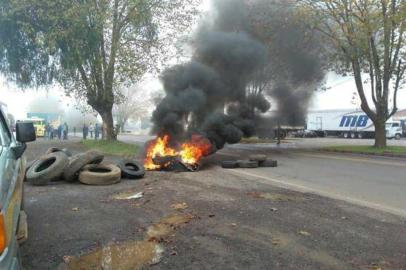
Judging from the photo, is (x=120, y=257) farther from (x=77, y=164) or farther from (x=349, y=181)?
(x=349, y=181)

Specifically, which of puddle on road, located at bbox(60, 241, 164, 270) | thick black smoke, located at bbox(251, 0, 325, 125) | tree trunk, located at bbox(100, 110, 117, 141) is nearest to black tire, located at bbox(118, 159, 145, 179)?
puddle on road, located at bbox(60, 241, 164, 270)

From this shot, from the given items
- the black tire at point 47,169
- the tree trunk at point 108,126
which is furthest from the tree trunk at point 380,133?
the black tire at point 47,169

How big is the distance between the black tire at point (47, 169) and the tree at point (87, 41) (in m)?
11.1

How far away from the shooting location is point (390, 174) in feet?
41.4

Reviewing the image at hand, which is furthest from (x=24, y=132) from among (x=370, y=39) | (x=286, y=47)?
(x=370, y=39)

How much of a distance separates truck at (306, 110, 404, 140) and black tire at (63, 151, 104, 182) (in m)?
42.7

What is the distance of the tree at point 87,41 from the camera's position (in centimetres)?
2052

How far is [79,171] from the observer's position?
995 cm

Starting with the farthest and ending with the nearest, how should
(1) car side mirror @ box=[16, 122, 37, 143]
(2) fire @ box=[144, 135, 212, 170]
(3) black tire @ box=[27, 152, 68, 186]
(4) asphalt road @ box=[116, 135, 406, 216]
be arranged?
(2) fire @ box=[144, 135, 212, 170]
(3) black tire @ box=[27, 152, 68, 186]
(4) asphalt road @ box=[116, 135, 406, 216]
(1) car side mirror @ box=[16, 122, 37, 143]

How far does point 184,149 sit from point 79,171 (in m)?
5.22

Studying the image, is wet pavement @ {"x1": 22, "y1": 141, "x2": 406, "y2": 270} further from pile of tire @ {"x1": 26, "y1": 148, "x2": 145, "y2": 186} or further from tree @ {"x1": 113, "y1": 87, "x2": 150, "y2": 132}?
tree @ {"x1": 113, "y1": 87, "x2": 150, "y2": 132}

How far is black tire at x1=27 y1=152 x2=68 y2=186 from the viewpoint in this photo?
9469mm

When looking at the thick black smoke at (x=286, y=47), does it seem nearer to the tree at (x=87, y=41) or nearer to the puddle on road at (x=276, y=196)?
the tree at (x=87, y=41)

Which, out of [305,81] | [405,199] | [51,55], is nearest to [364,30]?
[305,81]
